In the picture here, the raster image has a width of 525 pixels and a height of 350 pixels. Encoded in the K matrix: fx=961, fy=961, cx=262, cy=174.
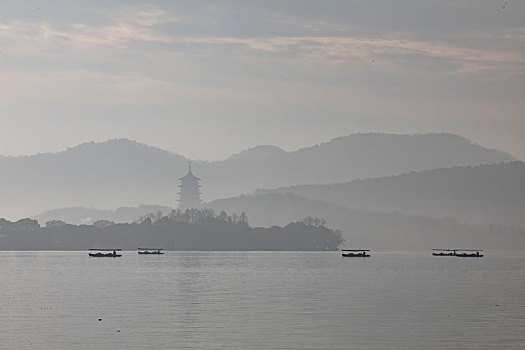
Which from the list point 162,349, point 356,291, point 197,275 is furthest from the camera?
point 197,275

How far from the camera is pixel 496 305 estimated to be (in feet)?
324

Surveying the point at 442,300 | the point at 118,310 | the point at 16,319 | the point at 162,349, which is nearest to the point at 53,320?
the point at 16,319

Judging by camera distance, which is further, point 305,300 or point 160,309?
point 305,300

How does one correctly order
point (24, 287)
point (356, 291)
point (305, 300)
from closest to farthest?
1. point (305, 300)
2. point (356, 291)
3. point (24, 287)

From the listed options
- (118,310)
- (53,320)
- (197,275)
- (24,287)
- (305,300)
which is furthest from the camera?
(197,275)

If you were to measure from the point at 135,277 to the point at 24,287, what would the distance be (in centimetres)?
3047

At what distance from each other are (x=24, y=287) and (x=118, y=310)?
41.7 meters

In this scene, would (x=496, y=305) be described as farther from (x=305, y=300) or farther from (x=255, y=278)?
(x=255, y=278)

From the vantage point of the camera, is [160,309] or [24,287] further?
[24,287]

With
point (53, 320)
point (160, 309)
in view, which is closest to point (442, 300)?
point (160, 309)

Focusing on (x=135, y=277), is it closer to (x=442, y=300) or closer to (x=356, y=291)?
(x=356, y=291)

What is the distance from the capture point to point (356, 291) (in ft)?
396

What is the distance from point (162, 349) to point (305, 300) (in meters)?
39.9

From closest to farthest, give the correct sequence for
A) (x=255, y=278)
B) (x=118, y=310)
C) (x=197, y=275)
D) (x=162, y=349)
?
(x=162, y=349) → (x=118, y=310) → (x=255, y=278) → (x=197, y=275)
